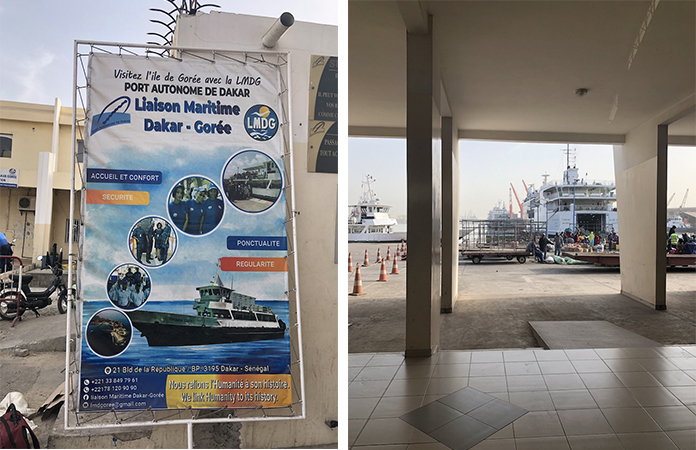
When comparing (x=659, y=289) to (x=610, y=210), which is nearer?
(x=659, y=289)

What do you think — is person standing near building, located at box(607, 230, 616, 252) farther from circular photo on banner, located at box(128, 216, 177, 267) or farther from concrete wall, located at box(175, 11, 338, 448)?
circular photo on banner, located at box(128, 216, 177, 267)

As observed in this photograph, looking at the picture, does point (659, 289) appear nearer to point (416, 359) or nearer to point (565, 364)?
point (565, 364)

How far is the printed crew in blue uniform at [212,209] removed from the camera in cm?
243

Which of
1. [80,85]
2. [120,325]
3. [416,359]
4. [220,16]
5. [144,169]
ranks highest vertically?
[220,16]

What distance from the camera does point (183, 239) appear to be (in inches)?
94.9

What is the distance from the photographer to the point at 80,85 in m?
2.31

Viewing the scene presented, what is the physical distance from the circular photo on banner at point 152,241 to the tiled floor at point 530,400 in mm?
1488

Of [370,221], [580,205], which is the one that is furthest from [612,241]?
[370,221]

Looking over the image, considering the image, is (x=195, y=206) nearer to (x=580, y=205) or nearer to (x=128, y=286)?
(x=128, y=286)

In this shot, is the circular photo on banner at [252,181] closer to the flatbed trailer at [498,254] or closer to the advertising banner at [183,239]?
the advertising banner at [183,239]

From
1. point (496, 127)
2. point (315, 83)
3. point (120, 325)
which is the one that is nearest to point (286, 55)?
point (315, 83)

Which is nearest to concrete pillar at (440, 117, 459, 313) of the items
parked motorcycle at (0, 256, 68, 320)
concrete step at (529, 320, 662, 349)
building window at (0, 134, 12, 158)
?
concrete step at (529, 320, 662, 349)

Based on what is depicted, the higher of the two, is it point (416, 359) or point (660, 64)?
point (660, 64)

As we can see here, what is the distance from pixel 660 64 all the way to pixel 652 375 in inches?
131
